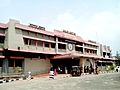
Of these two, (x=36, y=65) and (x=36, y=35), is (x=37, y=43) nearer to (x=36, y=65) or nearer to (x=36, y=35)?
(x=36, y=35)

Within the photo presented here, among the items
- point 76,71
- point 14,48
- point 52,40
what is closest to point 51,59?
point 52,40

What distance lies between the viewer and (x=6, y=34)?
34625mm

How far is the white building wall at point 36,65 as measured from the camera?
123 ft

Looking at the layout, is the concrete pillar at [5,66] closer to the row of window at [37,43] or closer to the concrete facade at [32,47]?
the concrete facade at [32,47]

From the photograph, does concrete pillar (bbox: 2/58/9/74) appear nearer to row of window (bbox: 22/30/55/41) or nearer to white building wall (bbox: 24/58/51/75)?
white building wall (bbox: 24/58/51/75)

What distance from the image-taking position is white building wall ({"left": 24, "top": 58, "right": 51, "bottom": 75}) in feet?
123

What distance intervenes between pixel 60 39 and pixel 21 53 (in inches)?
463

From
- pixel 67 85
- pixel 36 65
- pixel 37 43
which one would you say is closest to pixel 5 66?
pixel 36 65

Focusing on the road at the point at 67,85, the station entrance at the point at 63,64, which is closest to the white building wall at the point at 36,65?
the station entrance at the point at 63,64

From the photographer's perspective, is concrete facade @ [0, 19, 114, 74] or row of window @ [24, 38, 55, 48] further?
row of window @ [24, 38, 55, 48]

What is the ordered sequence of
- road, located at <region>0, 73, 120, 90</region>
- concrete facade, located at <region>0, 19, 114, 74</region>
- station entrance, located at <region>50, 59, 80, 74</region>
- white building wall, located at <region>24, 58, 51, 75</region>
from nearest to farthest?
1. road, located at <region>0, 73, 120, 90</region>
2. concrete facade, located at <region>0, 19, 114, 74</region>
3. white building wall, located at <region>24, 58, 51, 75</region>
4. station entrance, located at <region>50, 59, 80, 74</region>

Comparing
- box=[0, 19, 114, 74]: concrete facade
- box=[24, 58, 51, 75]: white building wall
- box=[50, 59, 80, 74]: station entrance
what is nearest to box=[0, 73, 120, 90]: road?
box=[0, 19, 114, 74]: concrete facade

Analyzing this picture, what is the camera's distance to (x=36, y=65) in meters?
39.7

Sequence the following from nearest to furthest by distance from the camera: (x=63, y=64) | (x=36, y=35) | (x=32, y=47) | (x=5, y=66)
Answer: (x=5, y=66) → (x=32, y=47) → (x=36, y=35) → (x=63, y=64)
